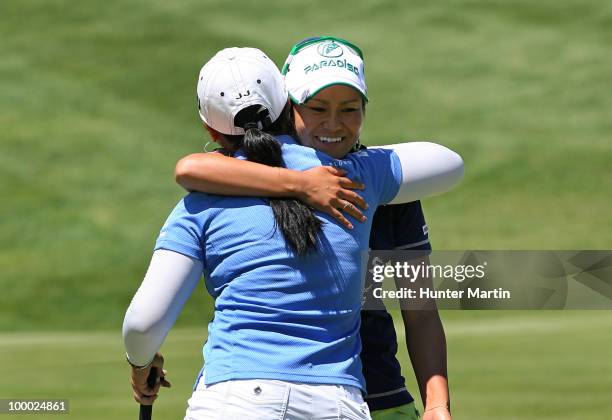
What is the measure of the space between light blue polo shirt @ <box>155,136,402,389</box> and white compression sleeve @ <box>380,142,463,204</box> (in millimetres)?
291

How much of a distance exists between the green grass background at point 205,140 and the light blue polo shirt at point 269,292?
5.30 m

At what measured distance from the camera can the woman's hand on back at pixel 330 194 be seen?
3223mm

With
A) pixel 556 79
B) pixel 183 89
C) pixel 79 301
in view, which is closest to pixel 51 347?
pixel 79 301

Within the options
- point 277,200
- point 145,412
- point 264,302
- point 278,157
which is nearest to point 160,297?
point 264,302

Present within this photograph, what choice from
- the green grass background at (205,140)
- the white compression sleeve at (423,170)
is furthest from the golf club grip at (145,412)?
the green grass background at (205,140)

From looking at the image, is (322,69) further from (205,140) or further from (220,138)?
(205,140)

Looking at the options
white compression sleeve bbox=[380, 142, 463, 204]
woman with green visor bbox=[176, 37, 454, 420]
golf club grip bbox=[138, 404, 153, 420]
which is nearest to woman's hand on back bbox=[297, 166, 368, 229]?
woman with green visor bbox=[176, 37, 454, 420]

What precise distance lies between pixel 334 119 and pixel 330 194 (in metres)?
0.48

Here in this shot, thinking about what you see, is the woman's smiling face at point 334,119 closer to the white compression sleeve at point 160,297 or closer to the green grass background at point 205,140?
the white compression sleeve at point 160,297

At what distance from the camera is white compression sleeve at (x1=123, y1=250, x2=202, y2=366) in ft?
10.3

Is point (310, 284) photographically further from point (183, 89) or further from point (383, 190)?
point (183, 89)

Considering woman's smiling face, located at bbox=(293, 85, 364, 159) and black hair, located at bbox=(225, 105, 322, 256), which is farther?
woman's smiling face, located at bbox=(293, 85, 364, 159)

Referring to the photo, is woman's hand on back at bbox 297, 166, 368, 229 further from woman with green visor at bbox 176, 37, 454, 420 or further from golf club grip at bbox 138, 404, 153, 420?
golf club grip at bbox 138, 404, 153, 420

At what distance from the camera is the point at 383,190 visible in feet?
11.3
